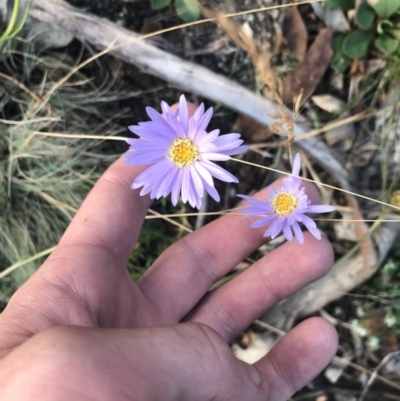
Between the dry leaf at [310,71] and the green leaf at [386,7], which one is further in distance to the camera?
the dry leaf at [310,71]

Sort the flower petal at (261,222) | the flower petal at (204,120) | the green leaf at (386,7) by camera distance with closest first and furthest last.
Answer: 1. the flower petal at (204,120)
2. the flower petal at (261,222)
3. the green leaf at (386,7)

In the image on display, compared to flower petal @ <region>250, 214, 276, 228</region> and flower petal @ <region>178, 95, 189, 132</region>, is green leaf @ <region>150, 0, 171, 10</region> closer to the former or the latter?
flower petal @ <region>178, 95, 189, 132</region>

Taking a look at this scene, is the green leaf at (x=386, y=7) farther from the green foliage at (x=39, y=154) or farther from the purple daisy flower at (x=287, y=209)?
the green foliage at (x=39, y=154)

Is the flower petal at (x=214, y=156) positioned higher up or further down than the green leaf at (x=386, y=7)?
further down

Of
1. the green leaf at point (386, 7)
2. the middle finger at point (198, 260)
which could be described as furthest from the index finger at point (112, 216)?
the green leaf at point (386, 7)

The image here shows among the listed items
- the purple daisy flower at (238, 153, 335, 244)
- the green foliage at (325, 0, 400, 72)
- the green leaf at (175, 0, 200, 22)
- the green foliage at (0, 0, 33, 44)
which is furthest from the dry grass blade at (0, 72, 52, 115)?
the green foliage at (325, 0, 400, 72)

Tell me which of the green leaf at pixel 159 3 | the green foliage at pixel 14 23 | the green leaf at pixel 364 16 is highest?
the green leaf at pixel 159 3

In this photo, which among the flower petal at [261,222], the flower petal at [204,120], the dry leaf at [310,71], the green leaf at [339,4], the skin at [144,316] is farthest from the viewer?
the dry leaf at [310,71]

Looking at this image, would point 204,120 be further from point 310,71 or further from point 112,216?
point 310,71
